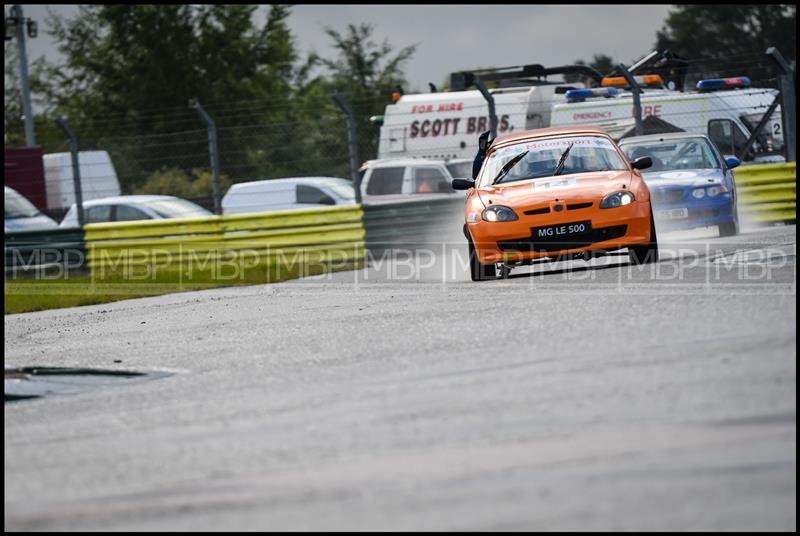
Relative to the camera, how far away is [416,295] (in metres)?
12.8

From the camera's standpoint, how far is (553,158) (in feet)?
46.1

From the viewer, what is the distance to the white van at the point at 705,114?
74.7ft

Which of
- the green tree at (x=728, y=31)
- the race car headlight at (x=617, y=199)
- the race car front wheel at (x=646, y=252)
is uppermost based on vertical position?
the green tree at (x=728, y=31)

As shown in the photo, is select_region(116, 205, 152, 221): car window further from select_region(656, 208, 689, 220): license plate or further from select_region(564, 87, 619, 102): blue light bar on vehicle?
select_region(656, 208, 689, 220): license plate

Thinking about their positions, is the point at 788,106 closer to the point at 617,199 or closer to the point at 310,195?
the point at 310,195

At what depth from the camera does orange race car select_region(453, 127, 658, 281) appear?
42.3 feet

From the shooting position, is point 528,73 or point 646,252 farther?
point 528,73

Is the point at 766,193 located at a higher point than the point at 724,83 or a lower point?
lower

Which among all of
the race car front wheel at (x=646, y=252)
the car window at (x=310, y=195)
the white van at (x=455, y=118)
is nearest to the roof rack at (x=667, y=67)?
the white van at (x=455, y=118)

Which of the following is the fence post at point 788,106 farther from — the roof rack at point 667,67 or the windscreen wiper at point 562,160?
the windscreen wiper at point 562,160

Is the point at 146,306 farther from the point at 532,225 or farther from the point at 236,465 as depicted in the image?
the point at 236,465

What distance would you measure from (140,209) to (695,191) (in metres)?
10.9

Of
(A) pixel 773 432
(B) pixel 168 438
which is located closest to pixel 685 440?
(A) pixel 773 432

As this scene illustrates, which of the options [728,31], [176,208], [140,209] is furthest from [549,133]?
[728,31]
